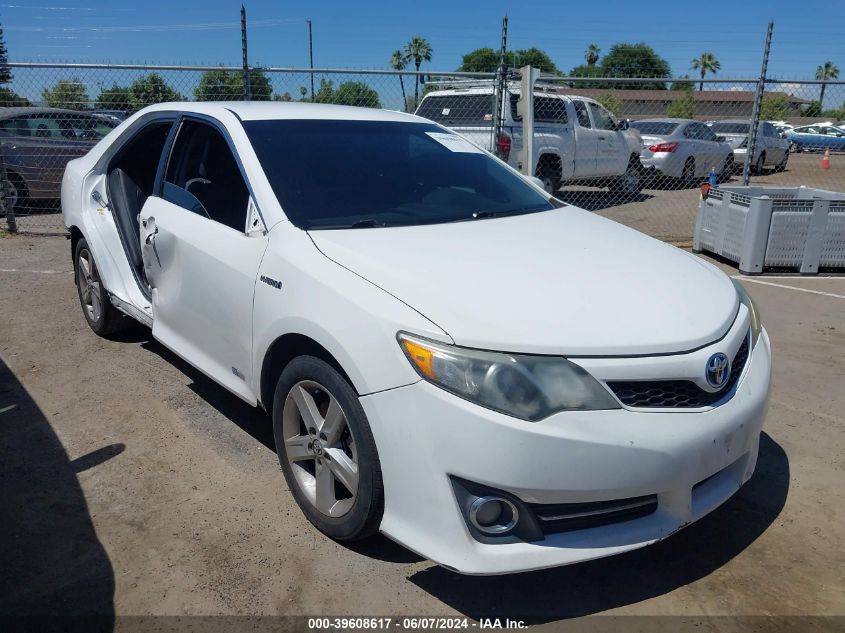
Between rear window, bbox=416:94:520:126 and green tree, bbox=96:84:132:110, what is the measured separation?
4342mm

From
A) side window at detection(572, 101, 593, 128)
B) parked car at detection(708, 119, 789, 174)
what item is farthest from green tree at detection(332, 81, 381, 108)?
parked car at detection(708, 119, 789, 174)

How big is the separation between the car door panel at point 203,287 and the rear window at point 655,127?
13.6 metres

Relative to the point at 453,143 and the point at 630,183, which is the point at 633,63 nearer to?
the point at 630,183

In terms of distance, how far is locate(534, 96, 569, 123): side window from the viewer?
11711 millimetres

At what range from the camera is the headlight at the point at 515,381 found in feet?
7.12

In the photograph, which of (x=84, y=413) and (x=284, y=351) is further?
(x=84, y=413)

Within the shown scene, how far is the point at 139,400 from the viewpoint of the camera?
4086 millimetres

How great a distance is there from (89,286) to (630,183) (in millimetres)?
11519

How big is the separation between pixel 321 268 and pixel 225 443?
1409 millimetres

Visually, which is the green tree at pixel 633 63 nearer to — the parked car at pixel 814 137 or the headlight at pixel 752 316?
the parked car at pixel 814 137

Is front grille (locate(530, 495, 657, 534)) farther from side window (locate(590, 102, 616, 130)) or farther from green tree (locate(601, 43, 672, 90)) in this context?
green tree (locate(601, 43, 672, 90))

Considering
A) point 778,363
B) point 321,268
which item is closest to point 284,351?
point 321,268

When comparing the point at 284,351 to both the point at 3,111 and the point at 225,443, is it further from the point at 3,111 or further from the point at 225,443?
the point at 3,111

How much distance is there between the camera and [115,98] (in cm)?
1030
